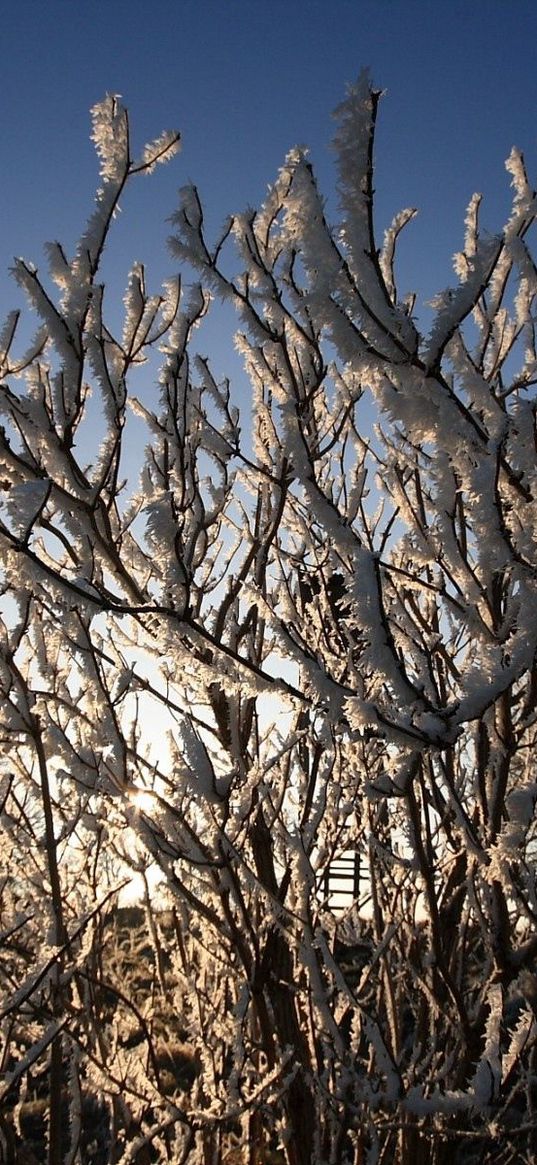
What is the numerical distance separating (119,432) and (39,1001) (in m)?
1.96

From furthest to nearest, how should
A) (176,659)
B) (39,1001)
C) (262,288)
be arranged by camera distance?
1. (39,1001)
2. (262,288)
3. (176,659)

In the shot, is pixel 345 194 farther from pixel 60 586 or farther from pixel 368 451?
pixel 368 451

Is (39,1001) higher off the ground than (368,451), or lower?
lower

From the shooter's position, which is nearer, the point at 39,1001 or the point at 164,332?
the point at 164,332

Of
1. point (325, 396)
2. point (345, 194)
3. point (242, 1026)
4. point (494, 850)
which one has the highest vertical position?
point (325, 396)

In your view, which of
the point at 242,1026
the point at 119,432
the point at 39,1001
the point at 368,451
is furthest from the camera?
the point at 368,451

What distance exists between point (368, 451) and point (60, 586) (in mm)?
1828

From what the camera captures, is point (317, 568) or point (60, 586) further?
point (317, 568)

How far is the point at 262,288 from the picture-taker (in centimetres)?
215

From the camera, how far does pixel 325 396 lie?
2.98 m

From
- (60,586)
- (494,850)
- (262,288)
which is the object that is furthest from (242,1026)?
(262,288)

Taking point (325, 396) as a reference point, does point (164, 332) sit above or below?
below

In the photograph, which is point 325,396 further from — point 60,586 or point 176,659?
point 60,586

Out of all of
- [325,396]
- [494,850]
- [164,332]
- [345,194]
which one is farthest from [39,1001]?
[345,194]
